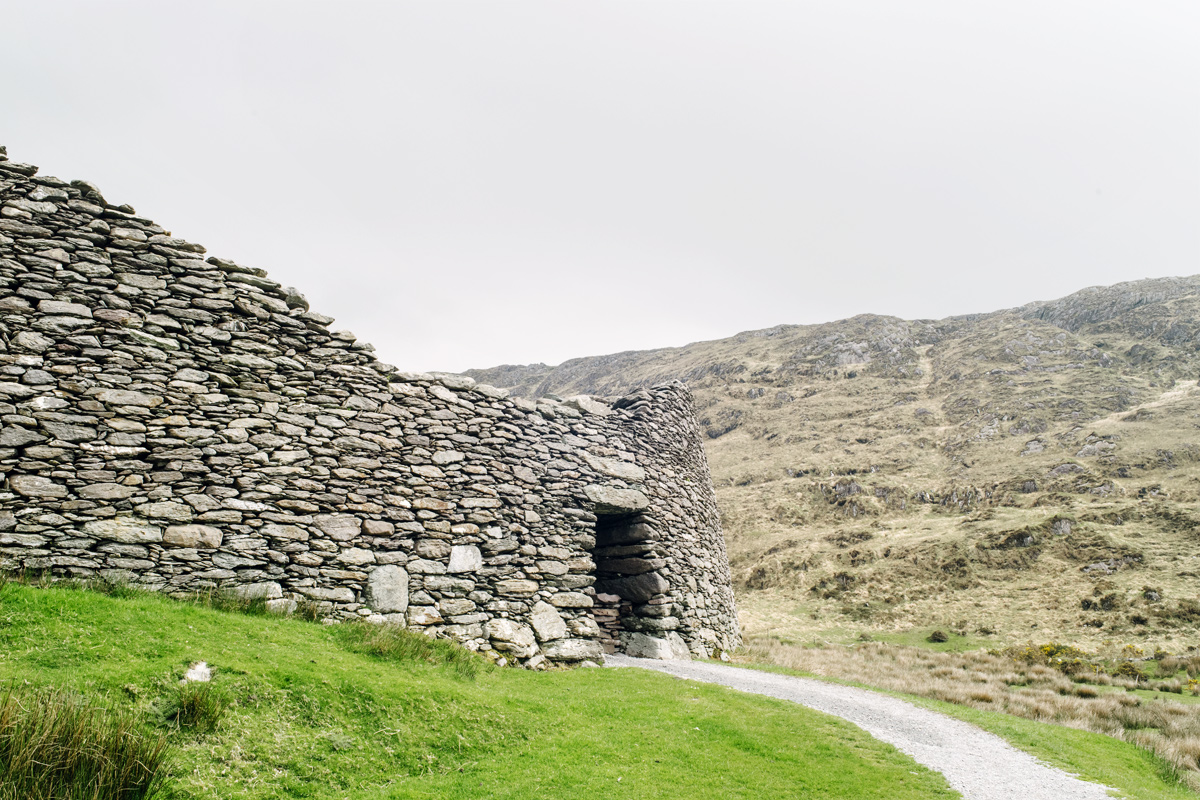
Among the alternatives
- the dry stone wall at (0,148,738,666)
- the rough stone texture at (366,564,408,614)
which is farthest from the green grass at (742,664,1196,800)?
the rough stone texture at (366,564,408,614)

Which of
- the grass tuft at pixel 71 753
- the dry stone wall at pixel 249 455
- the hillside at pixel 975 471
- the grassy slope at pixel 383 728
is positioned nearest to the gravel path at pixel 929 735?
the grassy slope at pixel 383 728

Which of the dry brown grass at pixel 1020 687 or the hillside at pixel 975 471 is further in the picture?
the hillside at pixel 975 471

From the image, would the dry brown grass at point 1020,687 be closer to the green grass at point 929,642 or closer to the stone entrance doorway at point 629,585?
the green grass at point 929,642

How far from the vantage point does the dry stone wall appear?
304 inches

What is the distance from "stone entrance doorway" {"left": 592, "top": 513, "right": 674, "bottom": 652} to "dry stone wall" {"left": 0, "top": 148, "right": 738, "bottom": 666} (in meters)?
1.80

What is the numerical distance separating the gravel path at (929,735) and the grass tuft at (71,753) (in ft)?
25.2


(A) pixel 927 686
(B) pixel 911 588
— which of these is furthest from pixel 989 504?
(A) pixel 927 686

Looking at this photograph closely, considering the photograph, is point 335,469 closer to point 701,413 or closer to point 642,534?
point 642,534

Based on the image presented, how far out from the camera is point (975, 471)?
150 ft

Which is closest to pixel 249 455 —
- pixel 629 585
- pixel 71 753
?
pixel 71 753

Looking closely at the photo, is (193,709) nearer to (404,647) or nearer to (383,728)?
(383,728)

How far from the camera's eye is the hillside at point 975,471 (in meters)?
28.7

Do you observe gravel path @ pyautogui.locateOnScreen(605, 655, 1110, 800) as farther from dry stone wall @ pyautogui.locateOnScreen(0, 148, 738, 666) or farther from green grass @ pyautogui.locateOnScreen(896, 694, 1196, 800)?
dry stone wall @ pyautogui.locateOnScreen(0, 148, 738, 666)

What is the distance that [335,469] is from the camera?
31.2ft
